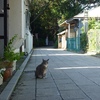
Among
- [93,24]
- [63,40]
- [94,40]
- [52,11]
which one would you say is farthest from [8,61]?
[52,11]

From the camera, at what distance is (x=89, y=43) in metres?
25.6

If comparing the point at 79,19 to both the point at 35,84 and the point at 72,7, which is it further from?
the point at 35,84

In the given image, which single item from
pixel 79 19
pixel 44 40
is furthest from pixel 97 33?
pixel 44 40

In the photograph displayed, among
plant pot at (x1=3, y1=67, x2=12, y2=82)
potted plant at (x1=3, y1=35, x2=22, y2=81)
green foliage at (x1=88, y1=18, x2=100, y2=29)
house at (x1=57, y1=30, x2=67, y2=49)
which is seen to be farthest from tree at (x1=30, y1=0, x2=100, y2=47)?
plant pot at (x1=3, y1=67, x2=12, y2=82)

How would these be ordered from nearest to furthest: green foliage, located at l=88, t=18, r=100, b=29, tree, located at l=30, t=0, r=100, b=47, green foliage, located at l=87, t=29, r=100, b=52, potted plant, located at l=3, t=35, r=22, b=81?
1. potted plant, located at l=3, t=35, r=22, b=81
2. green foliage, located at l=87, t=29, r=100, b=52
3. green foliage, located at l=88, t=18, r=100, b=29
4. tree, located at l=30, t=0, r=100, b=47

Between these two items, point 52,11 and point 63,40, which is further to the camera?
point 52,11

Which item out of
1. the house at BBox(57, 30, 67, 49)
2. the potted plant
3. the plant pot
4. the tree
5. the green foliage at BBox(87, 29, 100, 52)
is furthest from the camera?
the tree

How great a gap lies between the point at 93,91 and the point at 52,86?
1271 mm

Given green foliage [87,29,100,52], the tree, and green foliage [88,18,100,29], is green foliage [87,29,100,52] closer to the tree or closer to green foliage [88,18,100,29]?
green foliage [88,18,100,29]

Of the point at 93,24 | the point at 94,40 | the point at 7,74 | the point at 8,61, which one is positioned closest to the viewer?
the point at 7,74

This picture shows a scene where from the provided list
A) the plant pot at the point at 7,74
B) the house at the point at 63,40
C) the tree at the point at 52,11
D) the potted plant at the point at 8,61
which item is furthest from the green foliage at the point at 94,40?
the tree at the point at 52,11

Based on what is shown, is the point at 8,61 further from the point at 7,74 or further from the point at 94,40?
the point at 94,40

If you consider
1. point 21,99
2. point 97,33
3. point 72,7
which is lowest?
point 21,99

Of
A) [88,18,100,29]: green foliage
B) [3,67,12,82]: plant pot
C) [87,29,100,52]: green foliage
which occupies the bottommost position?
[3,67,12,82]: plant pot
